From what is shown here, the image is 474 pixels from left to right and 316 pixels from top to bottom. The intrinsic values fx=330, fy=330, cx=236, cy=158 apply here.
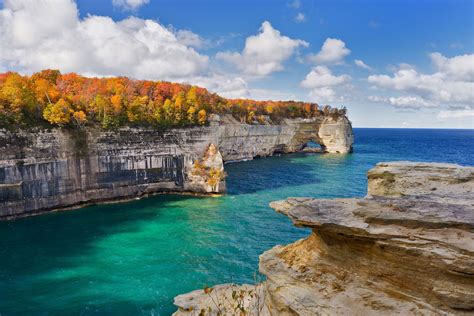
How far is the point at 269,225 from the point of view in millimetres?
36062

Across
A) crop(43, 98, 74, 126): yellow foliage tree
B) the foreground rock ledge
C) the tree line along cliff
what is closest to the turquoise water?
crop(43, 98, 74, 126): yellow foliage tree

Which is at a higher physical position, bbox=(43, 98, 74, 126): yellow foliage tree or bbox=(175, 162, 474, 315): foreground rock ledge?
bbox=(43, 98, 74, 126): yellow foliage tree

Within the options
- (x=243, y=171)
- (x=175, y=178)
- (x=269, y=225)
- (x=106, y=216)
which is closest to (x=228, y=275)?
(x=269, y=225)

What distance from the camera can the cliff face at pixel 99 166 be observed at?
39600 millimetres

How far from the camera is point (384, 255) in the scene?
970cm

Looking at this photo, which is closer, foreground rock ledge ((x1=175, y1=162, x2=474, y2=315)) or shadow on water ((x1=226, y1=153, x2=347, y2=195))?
foreground rock ledge ((x1=175, y1=162, x2=474, y2=315))

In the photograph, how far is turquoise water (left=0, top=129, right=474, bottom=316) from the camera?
2284 centimetres

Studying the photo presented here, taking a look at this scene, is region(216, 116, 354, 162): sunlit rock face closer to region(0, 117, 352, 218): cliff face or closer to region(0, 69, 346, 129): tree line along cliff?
region(0, 69, 346, 129): tree line along cliff

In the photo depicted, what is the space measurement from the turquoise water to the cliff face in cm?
236

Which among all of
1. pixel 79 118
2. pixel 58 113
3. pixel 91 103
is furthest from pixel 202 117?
pixel 58 113

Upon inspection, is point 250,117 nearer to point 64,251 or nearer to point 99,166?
point 99,166

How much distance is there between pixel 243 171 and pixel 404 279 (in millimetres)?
58891

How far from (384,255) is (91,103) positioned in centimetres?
4695

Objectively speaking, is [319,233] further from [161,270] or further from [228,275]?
[161,270]
